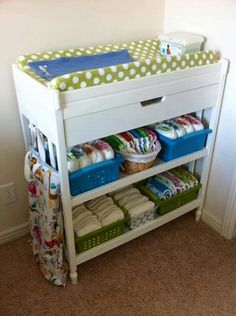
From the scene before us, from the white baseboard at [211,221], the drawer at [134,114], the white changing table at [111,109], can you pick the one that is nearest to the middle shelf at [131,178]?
the white changing table at [111,109]

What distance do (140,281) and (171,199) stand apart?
409 millimetres

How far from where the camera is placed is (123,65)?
109cm

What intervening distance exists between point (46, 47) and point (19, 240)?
0.95 meters

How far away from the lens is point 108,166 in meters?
1.23

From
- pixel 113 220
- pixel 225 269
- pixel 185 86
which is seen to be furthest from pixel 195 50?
pixel 225 269

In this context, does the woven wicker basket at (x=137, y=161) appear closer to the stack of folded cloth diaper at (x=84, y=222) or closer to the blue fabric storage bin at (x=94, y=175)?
the blue fabric storage bin at (x=94, y=175)

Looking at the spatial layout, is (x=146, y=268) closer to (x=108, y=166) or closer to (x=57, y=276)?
(x=57, y=276)

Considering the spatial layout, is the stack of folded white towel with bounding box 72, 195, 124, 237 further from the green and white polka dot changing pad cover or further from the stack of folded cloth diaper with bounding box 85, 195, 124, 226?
the green and white polka dot changing pad cover

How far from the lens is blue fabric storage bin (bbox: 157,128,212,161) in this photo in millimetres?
1392

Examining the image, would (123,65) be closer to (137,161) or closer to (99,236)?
(137,161)

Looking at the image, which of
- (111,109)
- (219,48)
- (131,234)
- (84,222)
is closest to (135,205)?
(131,234)

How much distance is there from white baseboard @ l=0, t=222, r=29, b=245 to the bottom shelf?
43cm

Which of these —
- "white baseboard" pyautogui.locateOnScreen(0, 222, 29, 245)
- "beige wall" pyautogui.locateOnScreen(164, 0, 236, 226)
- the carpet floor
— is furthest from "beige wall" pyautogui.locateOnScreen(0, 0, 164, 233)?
the carpet floor

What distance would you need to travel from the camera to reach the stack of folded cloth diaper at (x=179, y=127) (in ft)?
4.60
